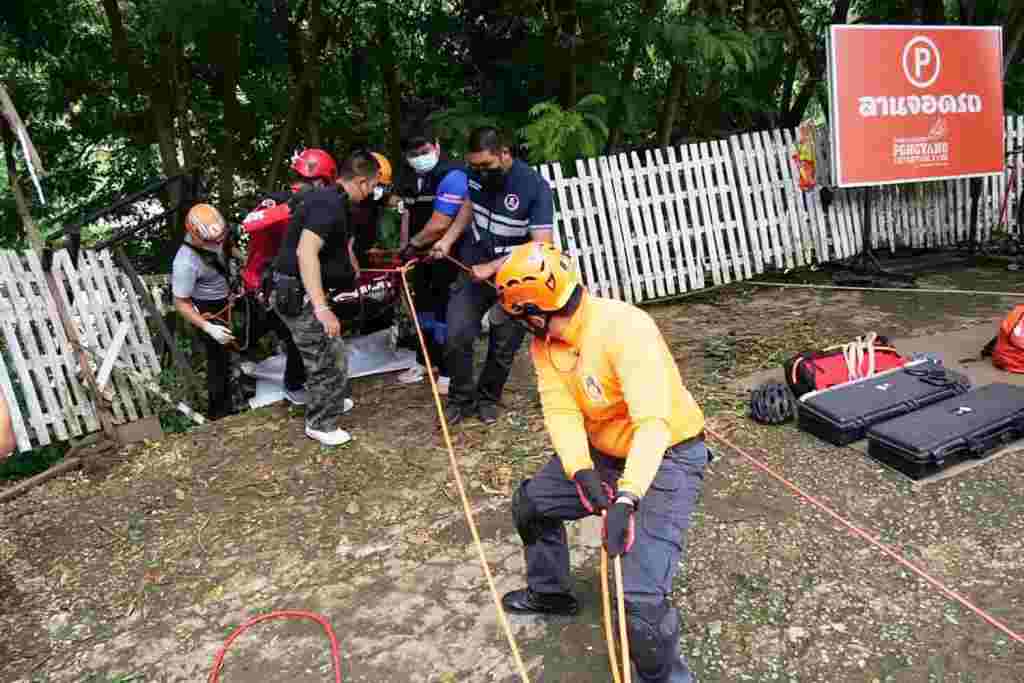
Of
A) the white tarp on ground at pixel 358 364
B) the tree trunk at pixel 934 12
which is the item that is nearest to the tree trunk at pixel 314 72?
the white tarp on ground at pixel 358 364

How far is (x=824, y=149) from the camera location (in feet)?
27.7

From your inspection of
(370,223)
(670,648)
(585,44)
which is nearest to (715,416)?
(670,648)

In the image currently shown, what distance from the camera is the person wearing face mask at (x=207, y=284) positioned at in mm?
5285

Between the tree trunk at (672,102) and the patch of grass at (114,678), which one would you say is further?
the tree trunk at (672,102)

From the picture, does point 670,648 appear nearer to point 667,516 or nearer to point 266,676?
point 667,516

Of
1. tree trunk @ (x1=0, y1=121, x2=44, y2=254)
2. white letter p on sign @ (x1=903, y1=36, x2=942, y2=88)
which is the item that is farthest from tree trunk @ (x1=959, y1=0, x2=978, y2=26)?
tree trunk @ (x1=0, y1=121, x2=44, y2=254)

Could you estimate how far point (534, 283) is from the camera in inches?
104

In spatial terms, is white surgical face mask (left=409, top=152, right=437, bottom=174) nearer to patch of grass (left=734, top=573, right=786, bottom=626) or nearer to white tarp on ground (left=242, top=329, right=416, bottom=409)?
white tarp on ground (left=242, top=329, right=416, bottom=409)

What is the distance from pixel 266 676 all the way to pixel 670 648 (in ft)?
5.66

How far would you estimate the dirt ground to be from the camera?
9.83 ft

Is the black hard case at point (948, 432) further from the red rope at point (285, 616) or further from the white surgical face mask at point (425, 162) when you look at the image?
the white surgical face mask at point (425, 162)

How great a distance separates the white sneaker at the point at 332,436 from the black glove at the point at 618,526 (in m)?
3.04

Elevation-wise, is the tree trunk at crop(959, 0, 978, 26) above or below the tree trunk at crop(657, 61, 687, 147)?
above

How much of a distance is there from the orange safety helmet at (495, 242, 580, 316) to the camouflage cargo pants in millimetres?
2421
